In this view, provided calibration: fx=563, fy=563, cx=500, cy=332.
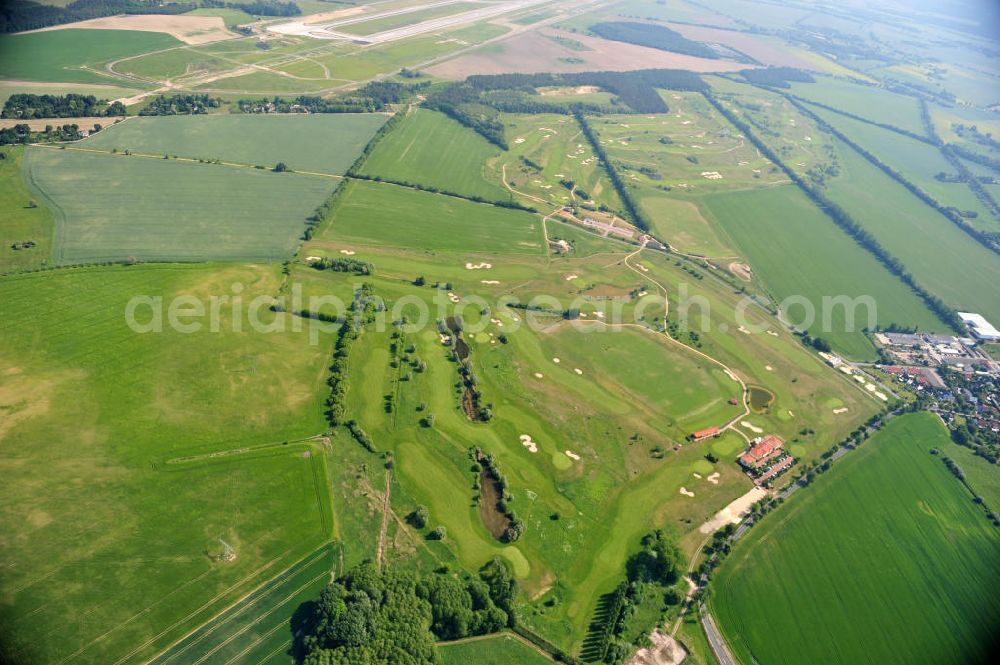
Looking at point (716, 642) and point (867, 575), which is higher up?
point (867, 575)

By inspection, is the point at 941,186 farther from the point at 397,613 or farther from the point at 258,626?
the point at 258,626

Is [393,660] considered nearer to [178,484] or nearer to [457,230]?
[178,484]

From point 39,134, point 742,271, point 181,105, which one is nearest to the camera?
point 742,271

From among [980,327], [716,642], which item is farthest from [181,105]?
[980,327]

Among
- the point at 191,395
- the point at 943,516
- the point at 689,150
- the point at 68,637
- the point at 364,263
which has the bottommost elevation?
the point at 943,516

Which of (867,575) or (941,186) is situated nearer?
(867,575)

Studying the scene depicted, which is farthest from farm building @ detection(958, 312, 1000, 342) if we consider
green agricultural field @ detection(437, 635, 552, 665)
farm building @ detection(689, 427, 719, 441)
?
green agricultural field @ detection(437, 635, 552, 665)

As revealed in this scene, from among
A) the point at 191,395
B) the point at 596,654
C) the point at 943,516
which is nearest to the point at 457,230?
the point at 191,395
